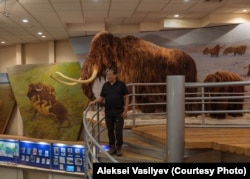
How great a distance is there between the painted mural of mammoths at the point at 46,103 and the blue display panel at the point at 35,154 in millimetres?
1027

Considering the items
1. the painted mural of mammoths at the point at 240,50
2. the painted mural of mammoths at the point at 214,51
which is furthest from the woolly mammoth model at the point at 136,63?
the painted mural of mammoths at the point at 240,50

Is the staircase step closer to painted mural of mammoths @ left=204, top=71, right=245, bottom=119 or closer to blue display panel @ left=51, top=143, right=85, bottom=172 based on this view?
painted mural of mammoths @ left=204, top=71, right=245, bottom=119

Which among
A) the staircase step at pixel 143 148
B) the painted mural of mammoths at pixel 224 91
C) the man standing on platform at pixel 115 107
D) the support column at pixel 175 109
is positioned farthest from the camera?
the painted mural of mammoths at pixel 224 91

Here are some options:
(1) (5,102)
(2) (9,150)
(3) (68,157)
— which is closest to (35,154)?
(2) (9,150)

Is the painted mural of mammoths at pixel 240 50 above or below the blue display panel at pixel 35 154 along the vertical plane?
above

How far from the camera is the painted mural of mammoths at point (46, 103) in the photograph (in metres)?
10.1

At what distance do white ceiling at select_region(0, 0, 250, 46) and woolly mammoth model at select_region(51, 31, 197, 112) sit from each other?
0.66m

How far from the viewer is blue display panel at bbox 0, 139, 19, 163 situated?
35.3ft

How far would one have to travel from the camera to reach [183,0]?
667cm

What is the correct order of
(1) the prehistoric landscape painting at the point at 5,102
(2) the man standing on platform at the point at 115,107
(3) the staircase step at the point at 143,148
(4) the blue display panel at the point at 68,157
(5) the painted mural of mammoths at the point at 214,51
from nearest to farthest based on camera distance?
(3) the staircase step at the point at 143,148, (2) the man standing on platform at the point at 115,107, (5) the painted mural of mammoths at the point at 214,51, (4) the blue display panel at the point at 68,157, (1) the prehistoric landscape painting at the point at 5,102

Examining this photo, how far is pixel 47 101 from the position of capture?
1031 cm

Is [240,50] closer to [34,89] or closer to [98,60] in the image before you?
[98,60]

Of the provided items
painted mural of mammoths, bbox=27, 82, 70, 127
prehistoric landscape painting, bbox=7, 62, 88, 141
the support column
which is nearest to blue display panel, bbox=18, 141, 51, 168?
prehistoric landscape painting, bbox=7, 62, 88, 141

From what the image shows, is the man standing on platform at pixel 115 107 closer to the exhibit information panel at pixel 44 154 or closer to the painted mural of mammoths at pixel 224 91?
the painted mural of mammoths at pixel 224 91
